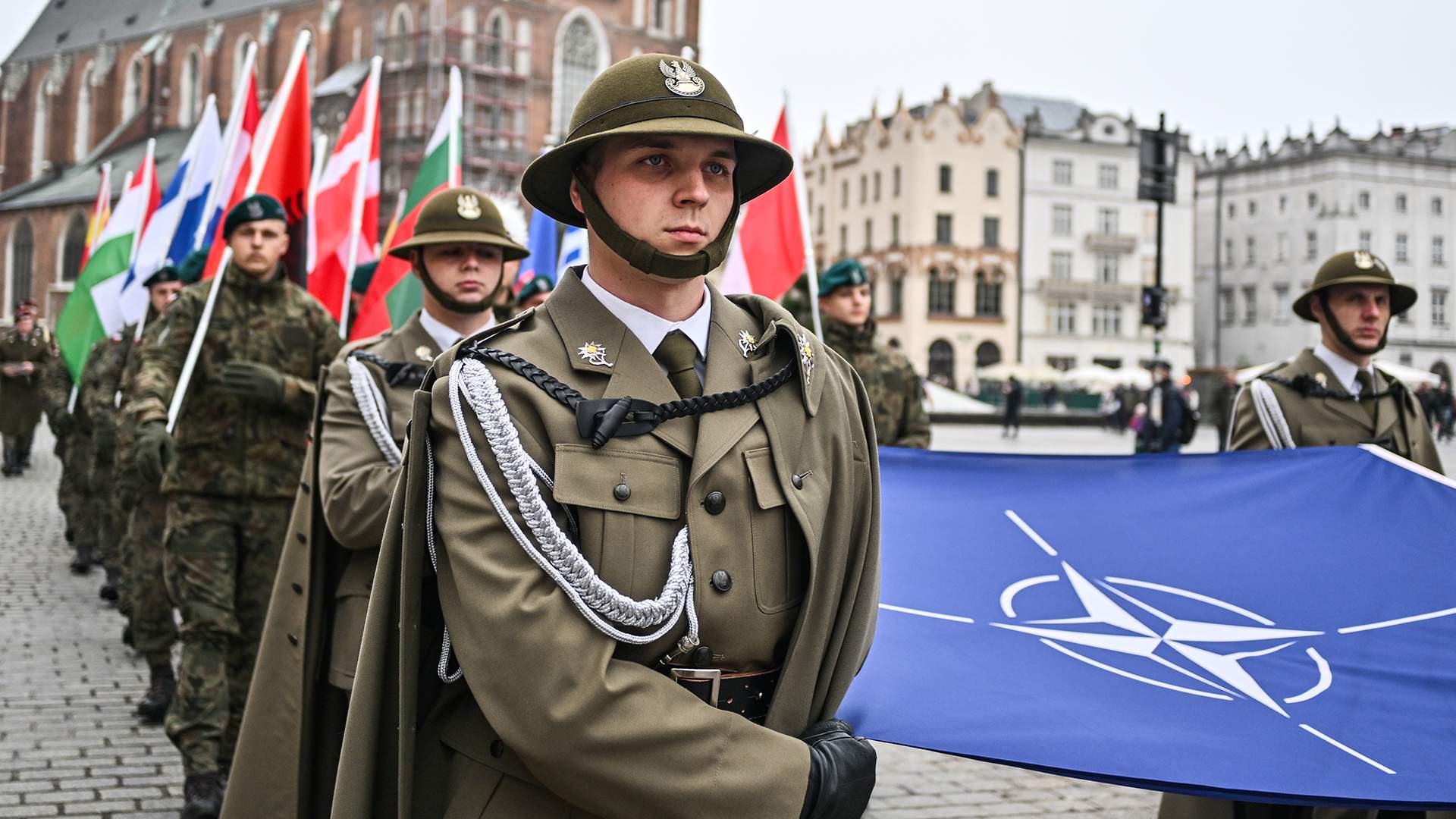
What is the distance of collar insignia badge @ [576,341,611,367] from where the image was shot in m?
2.56

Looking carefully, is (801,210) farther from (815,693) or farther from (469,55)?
(469,55)

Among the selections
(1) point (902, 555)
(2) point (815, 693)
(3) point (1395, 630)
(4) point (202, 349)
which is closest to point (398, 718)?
(2) point (815, 693)

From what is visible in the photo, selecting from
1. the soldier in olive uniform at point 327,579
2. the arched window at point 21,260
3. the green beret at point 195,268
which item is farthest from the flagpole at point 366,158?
the arched window at point 21,260

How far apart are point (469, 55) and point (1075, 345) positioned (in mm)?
35729

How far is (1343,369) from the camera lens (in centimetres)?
543

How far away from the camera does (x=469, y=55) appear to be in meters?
72.0

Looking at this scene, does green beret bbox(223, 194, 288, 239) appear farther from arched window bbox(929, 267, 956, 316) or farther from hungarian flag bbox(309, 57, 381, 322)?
arched window bbox(929, 267, 956, 316)

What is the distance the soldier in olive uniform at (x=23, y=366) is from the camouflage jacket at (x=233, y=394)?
45.7ft

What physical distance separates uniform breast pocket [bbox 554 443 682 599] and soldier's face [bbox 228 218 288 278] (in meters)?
4.45

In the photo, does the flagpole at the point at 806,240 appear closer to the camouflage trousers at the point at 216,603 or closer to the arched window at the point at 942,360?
the camouflage trousers at the point at 216,603

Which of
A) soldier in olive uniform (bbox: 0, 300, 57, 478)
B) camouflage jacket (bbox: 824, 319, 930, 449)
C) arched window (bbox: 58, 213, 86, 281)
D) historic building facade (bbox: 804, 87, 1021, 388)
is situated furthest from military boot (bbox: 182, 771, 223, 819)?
arched window (bbox: 58, 213, 86, 281)

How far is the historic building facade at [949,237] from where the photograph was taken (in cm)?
7569

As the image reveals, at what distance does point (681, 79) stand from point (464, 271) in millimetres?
2701

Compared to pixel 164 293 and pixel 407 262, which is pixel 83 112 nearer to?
pixel 164 293
